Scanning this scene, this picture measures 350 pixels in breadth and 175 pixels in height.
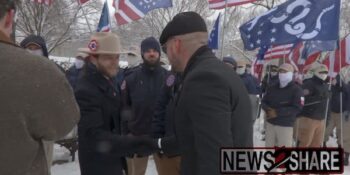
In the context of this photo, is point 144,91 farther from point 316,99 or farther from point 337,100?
point 337,100

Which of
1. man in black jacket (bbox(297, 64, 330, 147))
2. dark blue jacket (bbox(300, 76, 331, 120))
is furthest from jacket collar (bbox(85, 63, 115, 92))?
dark blue jacket (bbox(300, 76, 331, 120))

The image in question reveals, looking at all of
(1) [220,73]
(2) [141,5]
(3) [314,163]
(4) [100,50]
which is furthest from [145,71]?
(2) [141,5]

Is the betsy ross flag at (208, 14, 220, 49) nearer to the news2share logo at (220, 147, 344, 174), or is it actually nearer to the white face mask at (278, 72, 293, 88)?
the white face mask at (278, 72, 293, 88)

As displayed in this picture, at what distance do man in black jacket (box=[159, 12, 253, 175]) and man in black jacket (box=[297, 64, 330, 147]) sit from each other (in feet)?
19.7

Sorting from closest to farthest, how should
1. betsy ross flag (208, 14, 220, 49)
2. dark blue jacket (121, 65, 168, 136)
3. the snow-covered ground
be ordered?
dark blue jacket (121, 65, 168, 136)
the snow-covered ground
betsy ross flag (208, 14, 220, 49)

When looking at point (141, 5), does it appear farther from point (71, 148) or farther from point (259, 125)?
point (259, 125)

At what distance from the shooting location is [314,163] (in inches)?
126

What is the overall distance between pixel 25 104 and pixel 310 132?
7236 millimetres

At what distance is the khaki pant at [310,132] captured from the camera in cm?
825

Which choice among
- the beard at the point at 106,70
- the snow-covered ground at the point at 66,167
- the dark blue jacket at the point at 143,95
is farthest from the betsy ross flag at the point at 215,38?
the beard at the point at 106,70

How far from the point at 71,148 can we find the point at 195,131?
613 centimetres

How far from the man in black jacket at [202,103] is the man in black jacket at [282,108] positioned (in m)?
5.28

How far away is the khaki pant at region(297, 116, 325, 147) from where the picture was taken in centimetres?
825

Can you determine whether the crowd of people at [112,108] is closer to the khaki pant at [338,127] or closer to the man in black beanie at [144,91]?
the man in black beanie at [144,91]
